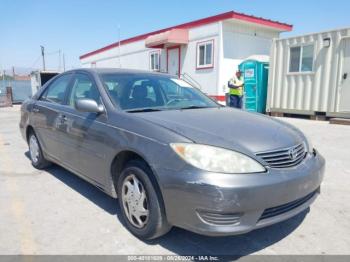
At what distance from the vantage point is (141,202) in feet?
9.22

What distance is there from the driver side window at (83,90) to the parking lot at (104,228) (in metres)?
1.23

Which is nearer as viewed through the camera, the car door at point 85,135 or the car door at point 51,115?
the car door at point 85,135

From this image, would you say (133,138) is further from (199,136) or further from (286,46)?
(286,46)

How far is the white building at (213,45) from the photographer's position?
44.5ft

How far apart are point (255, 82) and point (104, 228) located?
11154 mm

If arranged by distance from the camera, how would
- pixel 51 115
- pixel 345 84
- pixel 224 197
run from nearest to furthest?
pixel 224 197 → pixel 51 115 → pixel 345 84

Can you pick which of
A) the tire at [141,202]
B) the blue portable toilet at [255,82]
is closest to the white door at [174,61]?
the blue portable toilet at [255,82]

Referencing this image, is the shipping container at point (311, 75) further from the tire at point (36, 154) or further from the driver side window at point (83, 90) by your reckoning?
the tire at point (36, 154)

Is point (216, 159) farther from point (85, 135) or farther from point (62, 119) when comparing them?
point (62, 119)

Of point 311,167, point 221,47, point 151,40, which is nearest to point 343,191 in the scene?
point 311,167

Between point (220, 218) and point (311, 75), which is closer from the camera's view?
point (220, 218)

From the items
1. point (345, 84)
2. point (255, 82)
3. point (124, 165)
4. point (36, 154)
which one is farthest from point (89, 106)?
point (255, 82)

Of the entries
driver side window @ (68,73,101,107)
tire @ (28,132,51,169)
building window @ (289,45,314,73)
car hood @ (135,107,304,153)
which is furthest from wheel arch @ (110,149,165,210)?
building window @ (289,45,314,73)

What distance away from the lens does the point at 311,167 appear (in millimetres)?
2799
